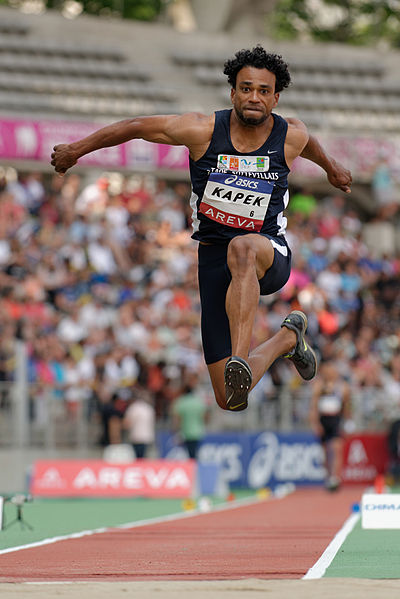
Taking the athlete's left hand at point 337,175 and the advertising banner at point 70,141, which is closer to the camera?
the athlete's left hand at point 337,175

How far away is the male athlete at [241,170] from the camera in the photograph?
771 centimetres

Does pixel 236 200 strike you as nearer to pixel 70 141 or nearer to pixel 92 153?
pixel 92 153

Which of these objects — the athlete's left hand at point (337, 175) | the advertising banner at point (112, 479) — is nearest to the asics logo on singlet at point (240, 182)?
the athlete's left hand at point (337, 175)

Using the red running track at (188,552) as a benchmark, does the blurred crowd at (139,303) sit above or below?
above

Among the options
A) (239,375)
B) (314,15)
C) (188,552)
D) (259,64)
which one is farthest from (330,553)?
(314,15)

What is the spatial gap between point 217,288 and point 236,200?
27.0 inches

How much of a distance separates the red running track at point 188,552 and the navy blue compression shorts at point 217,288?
1.35 m

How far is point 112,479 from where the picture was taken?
60.4ft

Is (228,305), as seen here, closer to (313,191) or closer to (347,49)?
(313,191)

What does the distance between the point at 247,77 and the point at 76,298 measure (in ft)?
44.4

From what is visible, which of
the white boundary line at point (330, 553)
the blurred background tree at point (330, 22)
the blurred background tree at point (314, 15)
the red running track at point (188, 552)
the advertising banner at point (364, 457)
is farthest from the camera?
the blurred background tree at point (330, 22)

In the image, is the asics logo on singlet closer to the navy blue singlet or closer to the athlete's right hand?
the navy blue singlet

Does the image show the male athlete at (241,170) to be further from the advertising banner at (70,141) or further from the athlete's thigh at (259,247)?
the advertising banner at (70,141)

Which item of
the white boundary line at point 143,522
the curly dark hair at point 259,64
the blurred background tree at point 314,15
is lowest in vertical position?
the white boundary line at point 143,522
